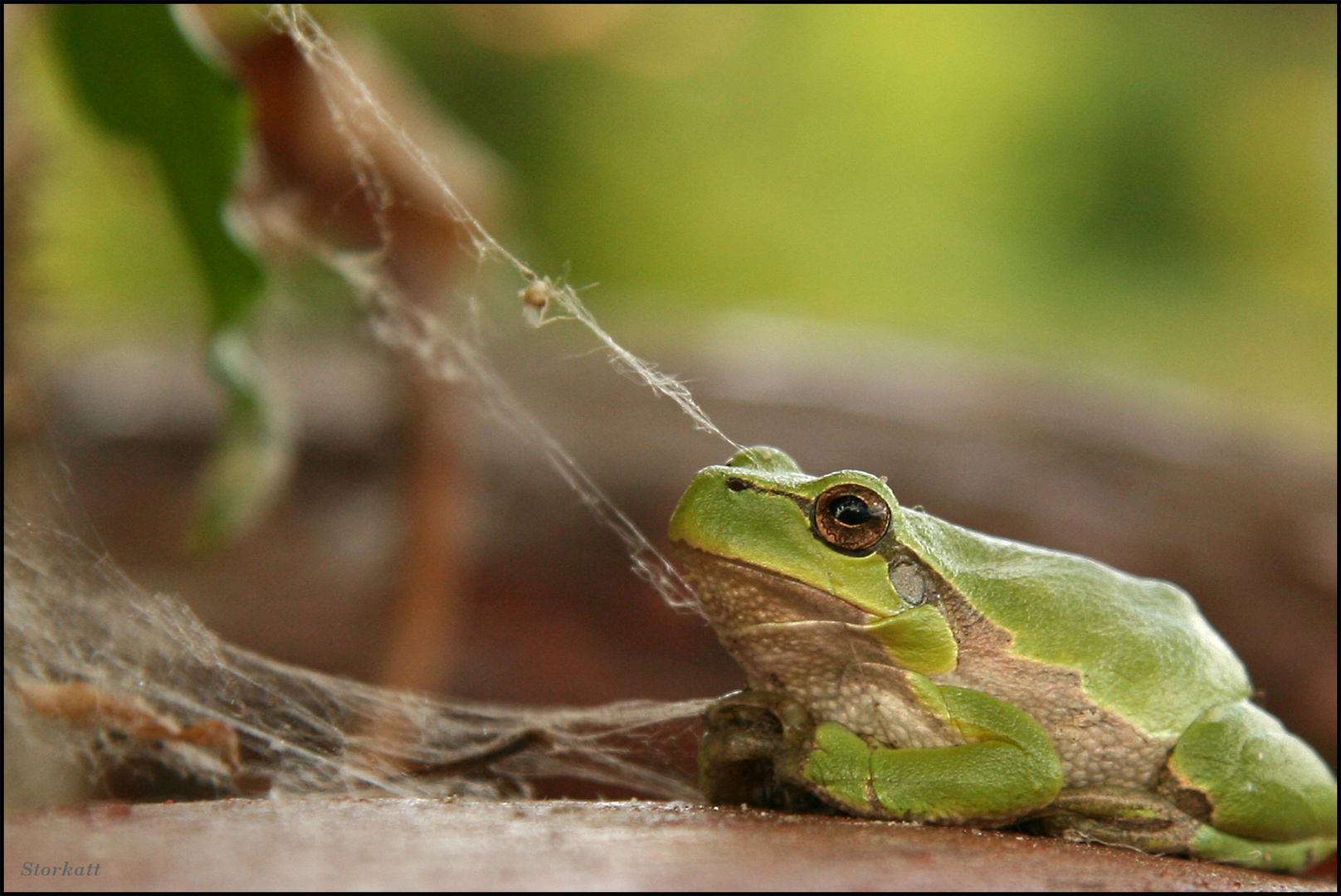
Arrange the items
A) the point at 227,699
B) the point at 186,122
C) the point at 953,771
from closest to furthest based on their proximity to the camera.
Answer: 1. the point at 953,771
2. the point at 227,699
3. the point at 186,122

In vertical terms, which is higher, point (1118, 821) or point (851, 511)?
point (851, 511)

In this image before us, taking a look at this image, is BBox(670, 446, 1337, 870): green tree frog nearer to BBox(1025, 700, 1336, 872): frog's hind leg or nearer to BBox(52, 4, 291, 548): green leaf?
BBox(1025, 700, 1336, 872): frog's hind leg

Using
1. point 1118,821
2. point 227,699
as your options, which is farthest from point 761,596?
point 227,699

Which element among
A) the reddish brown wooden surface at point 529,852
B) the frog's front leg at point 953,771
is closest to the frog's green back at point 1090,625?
the frog's front leg at point 953,771

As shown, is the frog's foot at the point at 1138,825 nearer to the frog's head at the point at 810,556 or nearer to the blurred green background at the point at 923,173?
the frog's head at the point at 810,556

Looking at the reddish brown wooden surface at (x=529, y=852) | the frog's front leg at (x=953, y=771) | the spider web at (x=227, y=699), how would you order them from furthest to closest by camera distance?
1. the spider web at (x=227, y=699)
2. the frog's front leg at (x=953, y=771)
3. the reddish brown wooden surface at (x=529, y=852)

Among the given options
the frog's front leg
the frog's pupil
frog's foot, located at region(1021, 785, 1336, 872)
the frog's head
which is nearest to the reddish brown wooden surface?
the frog's front leg

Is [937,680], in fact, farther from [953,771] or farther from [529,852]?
[529,852]
